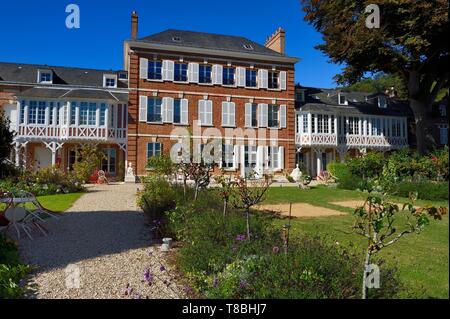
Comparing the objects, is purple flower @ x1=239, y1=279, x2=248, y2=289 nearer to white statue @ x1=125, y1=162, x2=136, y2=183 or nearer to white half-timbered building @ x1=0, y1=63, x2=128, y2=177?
white statue @ x1=125, y1=162, x2=136, y2=183

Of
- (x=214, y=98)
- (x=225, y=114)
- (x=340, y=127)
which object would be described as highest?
(x=214, y=98)

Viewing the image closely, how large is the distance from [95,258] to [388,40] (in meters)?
16.6

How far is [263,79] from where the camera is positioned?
23.5 m

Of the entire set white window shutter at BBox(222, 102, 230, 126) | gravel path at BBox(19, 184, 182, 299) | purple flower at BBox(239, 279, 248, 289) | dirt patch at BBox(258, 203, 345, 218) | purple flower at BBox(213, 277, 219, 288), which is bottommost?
gravel path at BBox(19, 184, 182, 299)

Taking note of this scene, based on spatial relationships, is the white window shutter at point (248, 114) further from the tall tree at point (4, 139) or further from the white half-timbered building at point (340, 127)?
the tall tree at point (4, 139)

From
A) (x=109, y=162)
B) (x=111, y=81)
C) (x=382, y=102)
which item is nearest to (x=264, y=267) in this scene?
(x=109, y=162)

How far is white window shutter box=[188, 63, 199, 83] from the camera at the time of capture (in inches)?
867

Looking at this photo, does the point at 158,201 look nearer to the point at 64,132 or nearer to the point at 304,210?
the point at 304,210

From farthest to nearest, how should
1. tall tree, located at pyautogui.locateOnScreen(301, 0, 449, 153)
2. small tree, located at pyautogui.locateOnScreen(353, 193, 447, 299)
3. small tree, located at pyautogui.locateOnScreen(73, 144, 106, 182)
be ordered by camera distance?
small tree, located at pyautogui.locateOnScreen(73, 144, 106, 182) → tall tree, located at pyautogui.locateOnScreen(301, 0, 449, 153) → small tree, located at pyautogui.locateOnScreen(353, 193, 447, 299)

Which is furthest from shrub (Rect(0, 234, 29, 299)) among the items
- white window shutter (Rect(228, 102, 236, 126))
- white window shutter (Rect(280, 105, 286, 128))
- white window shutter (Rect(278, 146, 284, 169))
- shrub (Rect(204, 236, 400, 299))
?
white window shutter (Rect(280, 105, 286, 128))

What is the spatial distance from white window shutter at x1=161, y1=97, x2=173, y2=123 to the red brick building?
0.21ft

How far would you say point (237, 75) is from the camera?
75.6 ft
